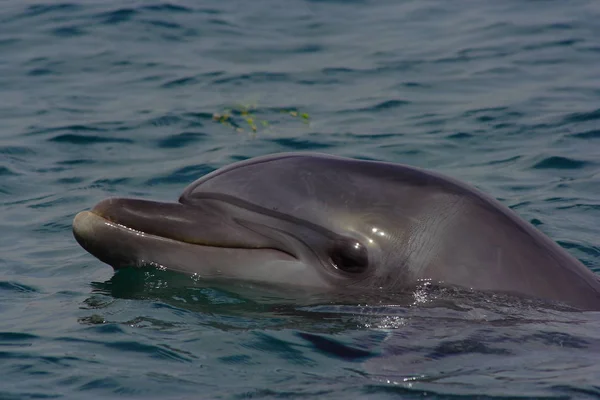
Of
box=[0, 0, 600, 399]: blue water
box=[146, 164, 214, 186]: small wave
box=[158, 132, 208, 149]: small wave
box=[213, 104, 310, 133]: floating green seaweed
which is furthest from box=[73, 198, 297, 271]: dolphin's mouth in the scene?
box=[213, 104, 310, 133]: floating green seaweed

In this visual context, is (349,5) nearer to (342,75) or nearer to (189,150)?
(342,75)

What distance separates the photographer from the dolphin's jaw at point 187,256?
855 cm

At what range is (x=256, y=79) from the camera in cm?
1928

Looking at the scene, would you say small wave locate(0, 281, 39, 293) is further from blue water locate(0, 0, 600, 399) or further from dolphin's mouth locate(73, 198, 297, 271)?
dolphin's mouth locate(73, 198, 297, 271)

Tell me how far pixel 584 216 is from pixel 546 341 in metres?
4.96

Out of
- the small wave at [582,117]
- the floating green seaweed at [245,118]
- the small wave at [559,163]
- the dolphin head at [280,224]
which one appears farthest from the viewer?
the small wave at [582,117]

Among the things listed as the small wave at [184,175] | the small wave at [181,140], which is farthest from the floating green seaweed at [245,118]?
the small wave at [184,175]

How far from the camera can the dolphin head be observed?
8.33m

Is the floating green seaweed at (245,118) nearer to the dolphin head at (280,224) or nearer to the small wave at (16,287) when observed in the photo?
the small wave at (16,287)

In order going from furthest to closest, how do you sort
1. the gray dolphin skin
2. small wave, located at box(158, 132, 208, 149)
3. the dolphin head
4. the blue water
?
small wave, located at box(158, 132, 208, 149) → the dolphin head → the gray dolphin skin → the blue water

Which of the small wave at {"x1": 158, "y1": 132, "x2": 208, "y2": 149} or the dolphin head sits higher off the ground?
the dolphin head

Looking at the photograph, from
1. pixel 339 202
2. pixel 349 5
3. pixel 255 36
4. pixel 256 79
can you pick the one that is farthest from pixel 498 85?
pixel 339 202

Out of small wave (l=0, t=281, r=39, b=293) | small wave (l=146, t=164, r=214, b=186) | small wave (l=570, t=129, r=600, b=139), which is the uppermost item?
small wave (l=570, t=129, r=600, b=139)

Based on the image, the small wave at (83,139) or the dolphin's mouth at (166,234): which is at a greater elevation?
the dolphin's mouth at (166,234)
